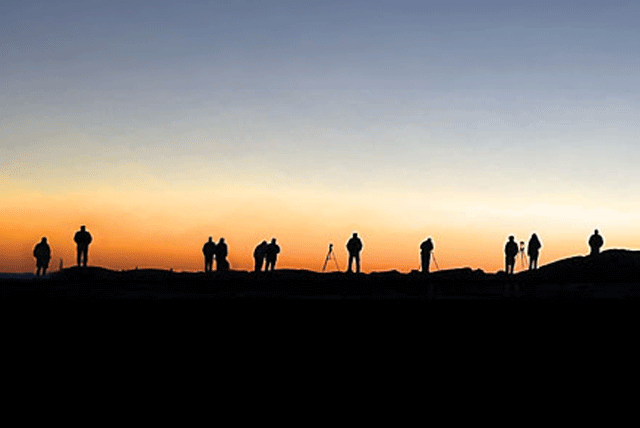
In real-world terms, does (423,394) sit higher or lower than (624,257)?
lower

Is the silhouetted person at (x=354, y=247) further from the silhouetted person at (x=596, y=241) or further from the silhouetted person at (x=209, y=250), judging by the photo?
the silhouetted person at (x=596, y=241)

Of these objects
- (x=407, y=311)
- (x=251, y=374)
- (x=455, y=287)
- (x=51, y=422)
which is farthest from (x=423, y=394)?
(x=455, y=287)

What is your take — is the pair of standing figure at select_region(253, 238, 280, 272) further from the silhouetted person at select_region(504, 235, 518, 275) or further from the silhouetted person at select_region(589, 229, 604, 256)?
the silhouetted person at select_region(589, 229, 604, 256)

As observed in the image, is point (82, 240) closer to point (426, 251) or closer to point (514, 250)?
point (426, 251)

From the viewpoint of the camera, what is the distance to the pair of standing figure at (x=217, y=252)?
40.2 meters

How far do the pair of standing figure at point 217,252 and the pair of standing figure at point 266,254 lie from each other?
1.76 m

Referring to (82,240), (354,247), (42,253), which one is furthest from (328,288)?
(42,253)

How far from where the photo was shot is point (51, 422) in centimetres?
684


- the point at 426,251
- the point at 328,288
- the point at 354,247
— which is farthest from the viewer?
the point at 426,251

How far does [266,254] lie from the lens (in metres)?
40.8

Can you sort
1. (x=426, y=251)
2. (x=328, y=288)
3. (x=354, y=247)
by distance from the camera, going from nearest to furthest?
(x=328, y=288), (x=354, y=247), (x=426, y=251)

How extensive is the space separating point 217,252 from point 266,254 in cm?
237

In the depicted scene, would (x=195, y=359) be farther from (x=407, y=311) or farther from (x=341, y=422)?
(x=407, y=311)

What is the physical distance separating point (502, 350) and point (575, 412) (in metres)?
4.78
